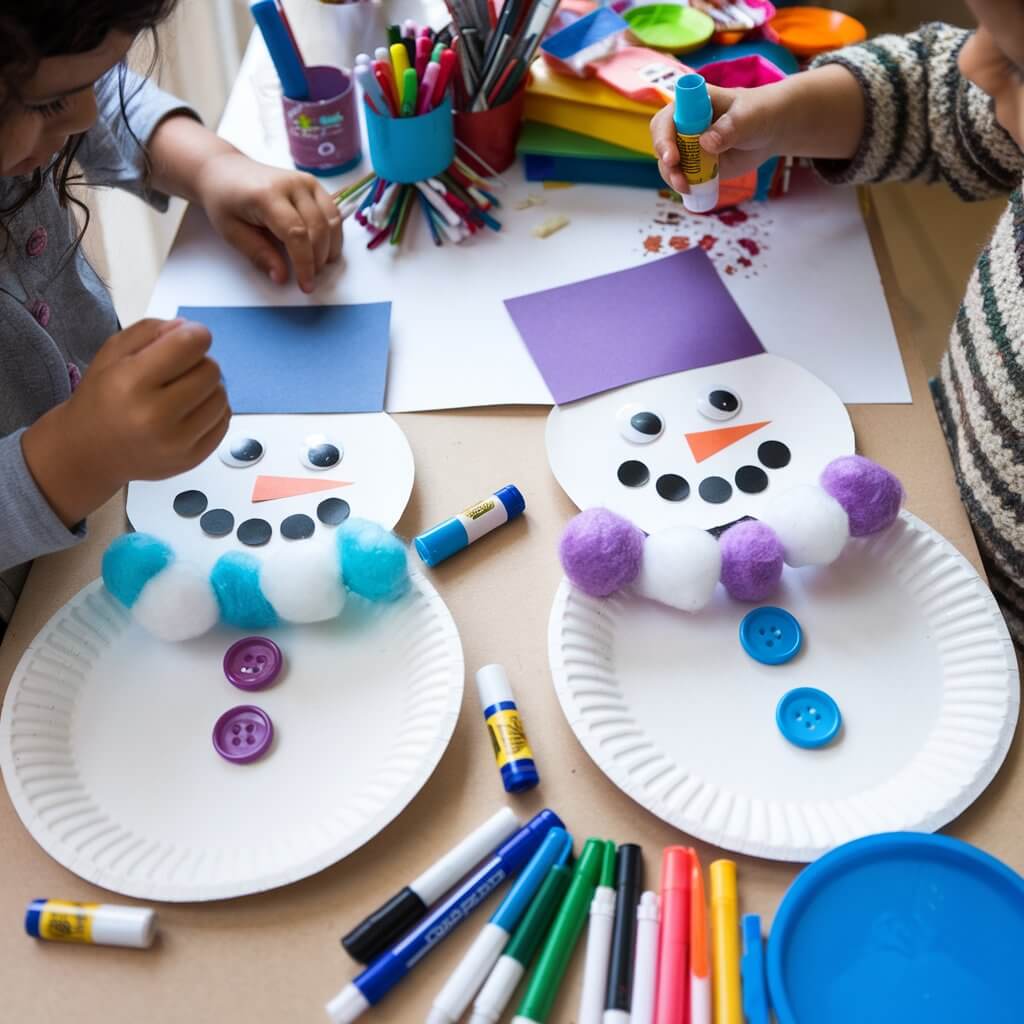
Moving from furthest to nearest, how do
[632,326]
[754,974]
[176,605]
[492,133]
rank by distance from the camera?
[492,133] < [632,326] < [176,605] < [754,974]

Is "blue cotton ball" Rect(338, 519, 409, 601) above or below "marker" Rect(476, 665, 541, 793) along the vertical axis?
above

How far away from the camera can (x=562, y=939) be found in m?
0.48

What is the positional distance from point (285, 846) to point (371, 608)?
15cm

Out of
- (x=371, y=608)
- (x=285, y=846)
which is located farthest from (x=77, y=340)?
(x=285, y=846)

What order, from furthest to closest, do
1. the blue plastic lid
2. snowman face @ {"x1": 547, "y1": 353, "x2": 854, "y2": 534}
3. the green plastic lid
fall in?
1. the green plastic lid
2. snowman face @ {"x1": 547, "y1": 353, "x2": 854, "y2": 534}
3. the blue plastic lid

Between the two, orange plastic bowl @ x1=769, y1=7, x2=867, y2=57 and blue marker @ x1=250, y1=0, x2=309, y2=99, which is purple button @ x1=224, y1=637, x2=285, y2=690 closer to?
blue marker @ x1=250, y1=0, x2=309, y2=99

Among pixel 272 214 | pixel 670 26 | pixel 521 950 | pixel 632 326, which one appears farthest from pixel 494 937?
pixel 670 26

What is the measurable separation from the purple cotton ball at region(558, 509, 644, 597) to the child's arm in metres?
0.35

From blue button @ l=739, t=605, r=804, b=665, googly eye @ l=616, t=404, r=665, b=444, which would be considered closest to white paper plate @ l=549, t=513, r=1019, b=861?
blue button @ l=739, t=605, r=804, b=665

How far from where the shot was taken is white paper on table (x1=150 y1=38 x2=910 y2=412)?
75 centimetres

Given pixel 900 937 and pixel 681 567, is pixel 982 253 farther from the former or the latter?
pixel 900 937

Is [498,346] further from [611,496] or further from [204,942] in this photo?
[204,942]

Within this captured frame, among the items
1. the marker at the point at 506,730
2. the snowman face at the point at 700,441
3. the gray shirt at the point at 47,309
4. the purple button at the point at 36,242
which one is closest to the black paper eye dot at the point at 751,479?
the snowman face at the point at 700,441

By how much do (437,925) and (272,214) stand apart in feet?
1.83
